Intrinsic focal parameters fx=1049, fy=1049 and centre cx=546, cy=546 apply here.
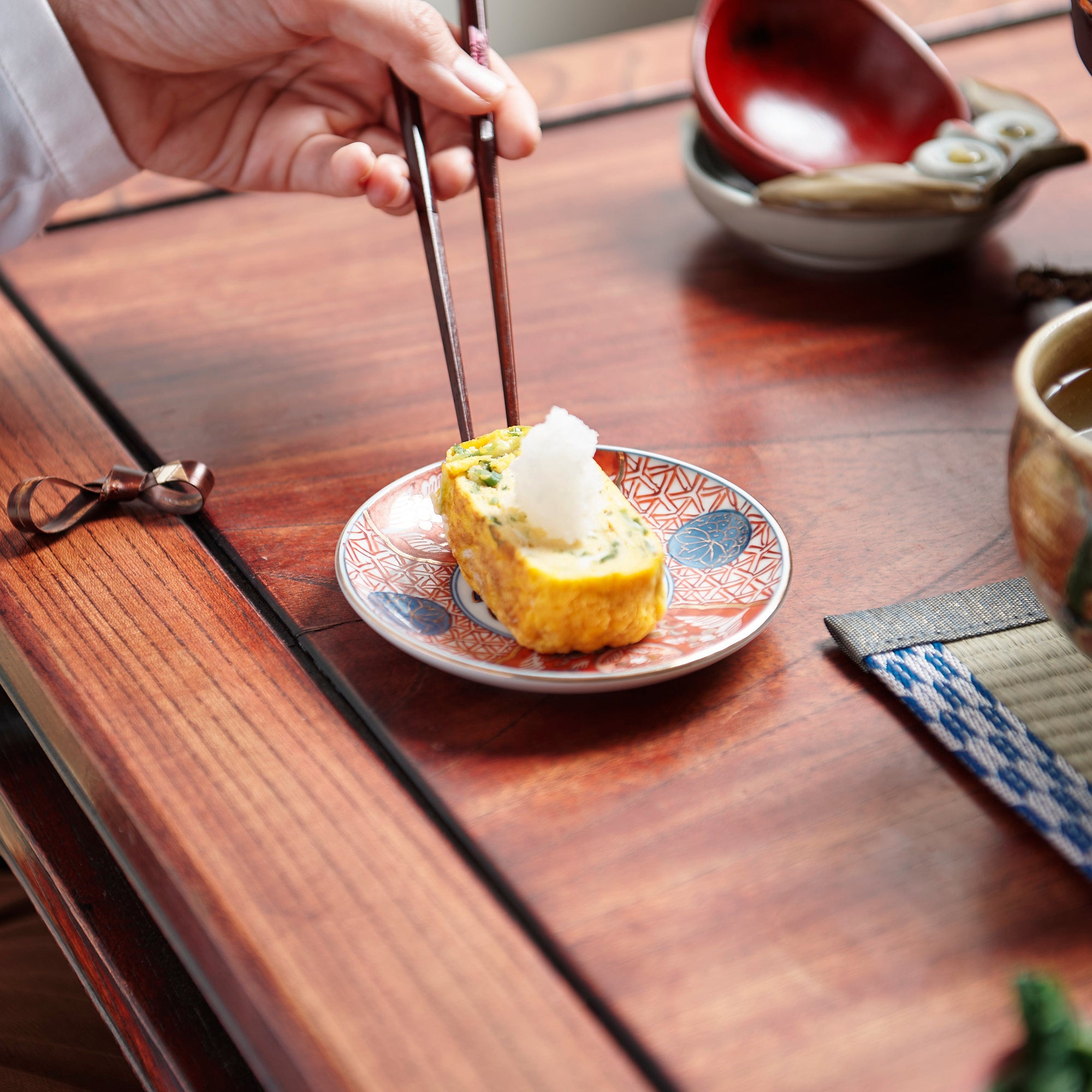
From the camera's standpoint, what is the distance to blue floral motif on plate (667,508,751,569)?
21.0 inches

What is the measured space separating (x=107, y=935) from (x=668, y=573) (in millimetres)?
327

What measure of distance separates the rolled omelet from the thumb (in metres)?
0.33

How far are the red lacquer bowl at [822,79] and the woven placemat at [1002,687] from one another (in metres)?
0.48

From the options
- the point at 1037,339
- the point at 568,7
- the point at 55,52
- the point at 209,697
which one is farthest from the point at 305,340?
the point at 568,7

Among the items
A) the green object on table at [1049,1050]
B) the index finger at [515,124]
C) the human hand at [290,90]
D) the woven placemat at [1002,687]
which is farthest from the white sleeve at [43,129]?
the green object on table at [1049,1050]

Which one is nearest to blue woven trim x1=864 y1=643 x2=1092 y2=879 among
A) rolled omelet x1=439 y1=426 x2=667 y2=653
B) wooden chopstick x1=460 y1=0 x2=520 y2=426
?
rolled omelet x1=439 y1=426 x2=667 y2=653

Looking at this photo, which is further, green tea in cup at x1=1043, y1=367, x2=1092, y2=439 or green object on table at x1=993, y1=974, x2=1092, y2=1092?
green tea in cup at x1=1043, y1=367, x2=1092, y2=439

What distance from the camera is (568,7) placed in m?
2.73

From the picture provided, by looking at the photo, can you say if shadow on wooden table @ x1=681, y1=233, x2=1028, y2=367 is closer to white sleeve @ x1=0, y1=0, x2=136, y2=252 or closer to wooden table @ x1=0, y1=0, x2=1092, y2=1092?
wooden table @ x1=0, y1=0, x2=1092, y2=1092

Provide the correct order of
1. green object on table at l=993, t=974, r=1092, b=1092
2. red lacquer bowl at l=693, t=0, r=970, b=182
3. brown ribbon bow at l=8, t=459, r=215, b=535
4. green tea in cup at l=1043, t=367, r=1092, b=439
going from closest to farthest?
green object on table at l=993, t=974, r=1092, b=1092
green tea in cup at l=1043, t=367, r=1092, b=439
brown ribbon bow at l=8, t=459, r=215, b=535
red lacquer bowl at l=693, t=0, r=970, b=182

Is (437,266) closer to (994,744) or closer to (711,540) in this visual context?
(711,540)

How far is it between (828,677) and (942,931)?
5.3 inches

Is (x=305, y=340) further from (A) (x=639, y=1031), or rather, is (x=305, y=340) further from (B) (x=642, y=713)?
(A) (x=639, y=1031)

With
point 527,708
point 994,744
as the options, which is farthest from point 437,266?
point 994,744
